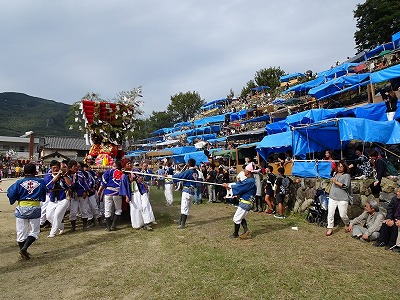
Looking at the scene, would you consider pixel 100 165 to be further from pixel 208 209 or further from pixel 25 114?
pixel 25 114

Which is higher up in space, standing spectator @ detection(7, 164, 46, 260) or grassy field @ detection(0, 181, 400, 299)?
standing spectator @ detection(7, 164, 46, 260)

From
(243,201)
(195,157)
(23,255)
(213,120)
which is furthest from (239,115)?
(23,255)

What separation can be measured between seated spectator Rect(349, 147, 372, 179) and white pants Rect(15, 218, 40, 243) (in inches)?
347

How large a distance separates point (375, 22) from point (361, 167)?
99.7 feet

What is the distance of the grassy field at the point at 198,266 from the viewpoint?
4152 millimetres

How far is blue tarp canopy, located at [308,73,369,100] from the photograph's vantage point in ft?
55.5

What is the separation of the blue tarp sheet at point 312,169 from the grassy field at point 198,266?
2.15m

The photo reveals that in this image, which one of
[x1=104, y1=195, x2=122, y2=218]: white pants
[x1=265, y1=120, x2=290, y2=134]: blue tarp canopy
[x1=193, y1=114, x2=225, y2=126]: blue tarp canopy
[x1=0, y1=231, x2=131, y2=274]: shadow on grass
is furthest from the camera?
[x1=193, y1=114, x2=225, y2=126]: blue tarp canopy

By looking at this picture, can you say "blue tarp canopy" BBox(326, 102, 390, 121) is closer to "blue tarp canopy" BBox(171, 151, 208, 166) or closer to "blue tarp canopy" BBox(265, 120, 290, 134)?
"blue tarp canopy" BBox(265, 120, 290, 134)

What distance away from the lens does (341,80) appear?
A: 17.2 metres

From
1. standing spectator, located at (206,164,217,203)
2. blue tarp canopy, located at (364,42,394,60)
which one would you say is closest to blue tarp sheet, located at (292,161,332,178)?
standing spectator, located at (206,164,217,203)

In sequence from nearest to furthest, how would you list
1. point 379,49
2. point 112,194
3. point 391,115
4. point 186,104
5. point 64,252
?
point 64,252 < point 112,194 < point 391,115 < point 379,49 < point 186,104

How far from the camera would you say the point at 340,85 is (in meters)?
17.9

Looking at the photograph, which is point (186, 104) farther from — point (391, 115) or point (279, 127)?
point (391, 115)
